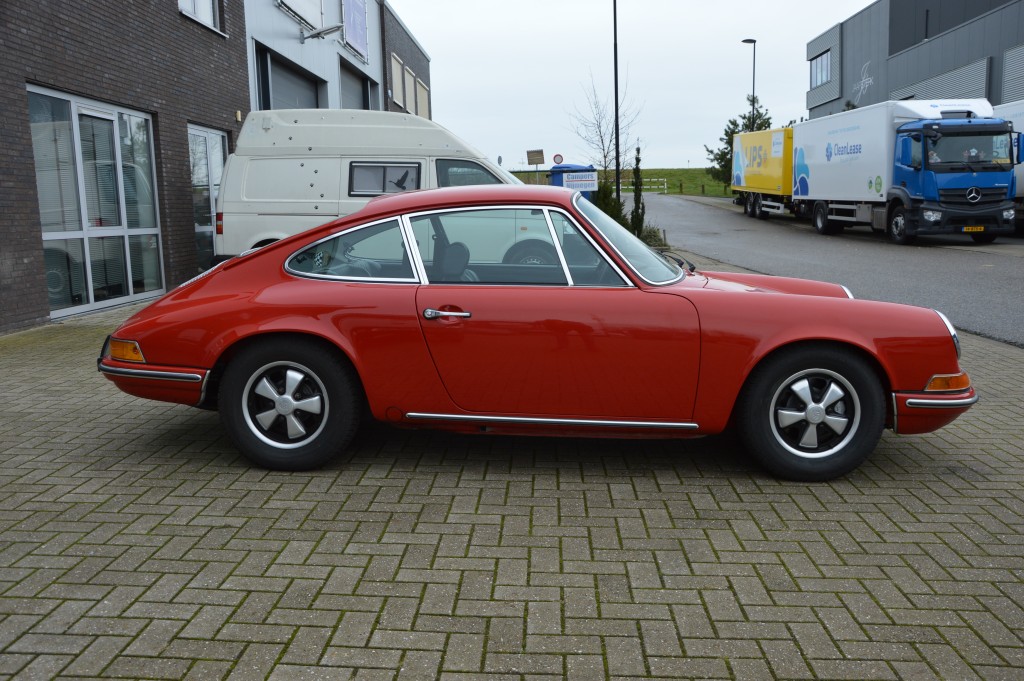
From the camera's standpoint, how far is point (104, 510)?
407 cm

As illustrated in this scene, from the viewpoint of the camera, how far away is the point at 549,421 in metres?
4.36

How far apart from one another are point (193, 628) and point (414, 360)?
5.80 ft

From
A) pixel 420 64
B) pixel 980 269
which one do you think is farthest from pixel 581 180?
pixel 420 64

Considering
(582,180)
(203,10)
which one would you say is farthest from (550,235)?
(582,180)

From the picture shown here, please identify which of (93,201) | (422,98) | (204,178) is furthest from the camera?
(422,98)

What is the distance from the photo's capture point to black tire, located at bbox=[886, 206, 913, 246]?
21.8m

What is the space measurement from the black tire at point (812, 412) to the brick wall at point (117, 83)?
824 centimetres

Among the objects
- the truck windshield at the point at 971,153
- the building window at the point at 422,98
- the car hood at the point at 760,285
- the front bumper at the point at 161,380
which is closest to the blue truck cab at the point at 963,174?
the truck windshield at the point at 971,153

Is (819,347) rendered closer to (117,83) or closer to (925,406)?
(925,406)

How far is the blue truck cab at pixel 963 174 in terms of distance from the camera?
68.5 feet

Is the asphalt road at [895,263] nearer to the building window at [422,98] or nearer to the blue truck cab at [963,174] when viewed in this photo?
the blue truck cab at [963,174]

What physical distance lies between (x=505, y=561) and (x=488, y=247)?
171 centimetres

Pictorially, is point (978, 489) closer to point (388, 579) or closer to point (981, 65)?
point (388, 579)

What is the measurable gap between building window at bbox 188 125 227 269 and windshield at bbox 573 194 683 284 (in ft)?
35.5
